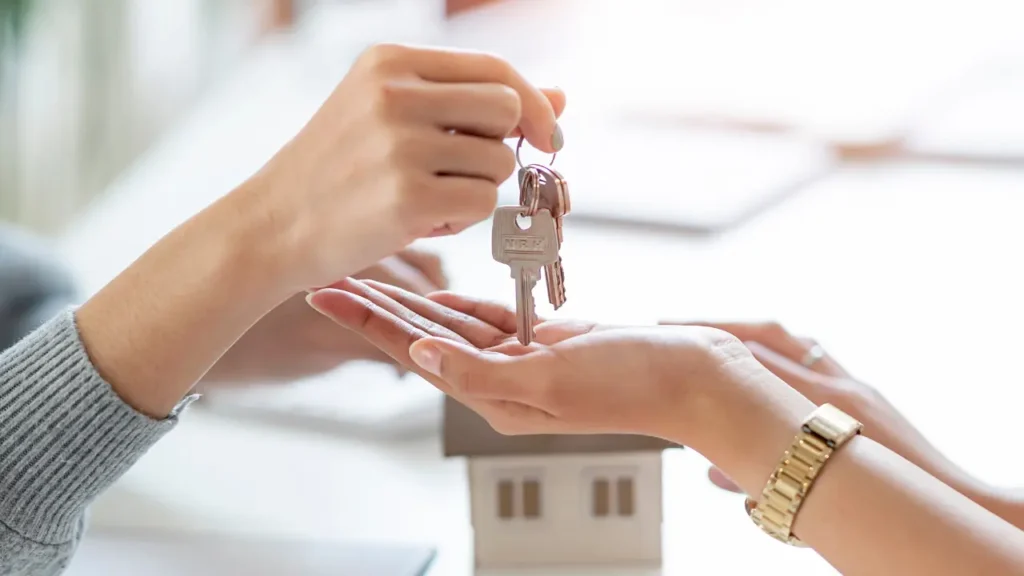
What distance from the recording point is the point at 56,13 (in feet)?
4.58

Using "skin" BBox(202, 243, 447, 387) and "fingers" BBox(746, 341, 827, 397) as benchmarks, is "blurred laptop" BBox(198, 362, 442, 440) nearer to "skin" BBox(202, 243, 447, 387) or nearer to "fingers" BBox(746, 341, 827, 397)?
"skin" BBox(202, 243, 447, 387)

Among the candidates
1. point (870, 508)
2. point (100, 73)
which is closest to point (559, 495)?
point (870, 508)

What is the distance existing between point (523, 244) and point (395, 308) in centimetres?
14

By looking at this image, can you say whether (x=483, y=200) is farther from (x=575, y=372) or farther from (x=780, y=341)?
(x=780, y=341)

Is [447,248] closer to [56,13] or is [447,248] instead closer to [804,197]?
[804,197]

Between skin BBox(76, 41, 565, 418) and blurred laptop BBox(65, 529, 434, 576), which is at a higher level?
skin BBox(76, 41, 565, 418)

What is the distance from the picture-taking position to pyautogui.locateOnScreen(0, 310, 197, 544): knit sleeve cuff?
734 mm

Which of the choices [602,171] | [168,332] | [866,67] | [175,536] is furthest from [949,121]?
[175,536]

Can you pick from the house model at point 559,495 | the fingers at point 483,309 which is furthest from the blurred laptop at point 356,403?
the fingers at point 483,309

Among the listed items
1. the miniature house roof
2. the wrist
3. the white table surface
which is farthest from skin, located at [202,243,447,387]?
the wrist

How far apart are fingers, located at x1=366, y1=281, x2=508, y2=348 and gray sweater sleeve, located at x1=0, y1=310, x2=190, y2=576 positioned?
0.78 ft

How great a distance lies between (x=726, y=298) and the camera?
4.39ft

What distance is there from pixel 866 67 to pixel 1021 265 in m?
0.37

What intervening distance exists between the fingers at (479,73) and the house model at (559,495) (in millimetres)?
453
